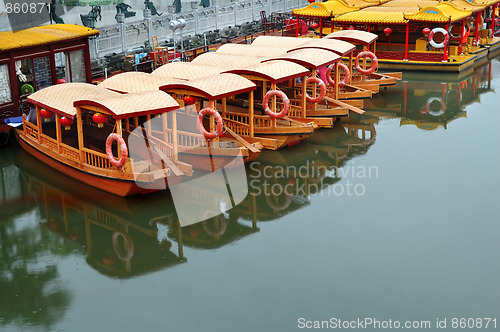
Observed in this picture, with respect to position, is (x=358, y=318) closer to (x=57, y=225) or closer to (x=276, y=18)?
(x=57, y=225)

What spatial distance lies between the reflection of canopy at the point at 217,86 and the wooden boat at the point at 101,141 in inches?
45.3

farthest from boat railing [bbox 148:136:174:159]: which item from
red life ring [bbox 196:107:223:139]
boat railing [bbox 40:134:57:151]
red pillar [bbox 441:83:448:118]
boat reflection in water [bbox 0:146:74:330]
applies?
red pillar [bbox 441:83:448:118]

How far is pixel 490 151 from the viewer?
755 inches

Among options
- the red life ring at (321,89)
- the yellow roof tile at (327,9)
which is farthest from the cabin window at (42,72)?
the yellow roof tile at (327,9)

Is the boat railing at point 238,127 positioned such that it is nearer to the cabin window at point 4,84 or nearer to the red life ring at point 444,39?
the cabin window at point 4,84

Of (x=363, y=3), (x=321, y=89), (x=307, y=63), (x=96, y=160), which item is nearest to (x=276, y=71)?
(x=307, y=63)

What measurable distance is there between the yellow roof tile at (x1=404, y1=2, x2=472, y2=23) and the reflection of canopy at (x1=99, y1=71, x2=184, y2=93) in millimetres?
14617

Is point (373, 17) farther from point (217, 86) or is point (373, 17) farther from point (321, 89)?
point (217, 86)

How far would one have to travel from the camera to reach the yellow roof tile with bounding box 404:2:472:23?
29.1 m

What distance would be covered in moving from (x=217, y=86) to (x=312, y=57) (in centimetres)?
492

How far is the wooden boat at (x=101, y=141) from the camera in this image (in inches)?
603

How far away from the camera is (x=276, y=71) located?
751 inches

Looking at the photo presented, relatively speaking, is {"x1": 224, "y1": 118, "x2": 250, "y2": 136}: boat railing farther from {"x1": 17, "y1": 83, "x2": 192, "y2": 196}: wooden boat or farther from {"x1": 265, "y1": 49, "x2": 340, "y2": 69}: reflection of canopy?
{"x1": 265, "y1": 49, "x2": 340, "y2": 69}: reflection of canopy

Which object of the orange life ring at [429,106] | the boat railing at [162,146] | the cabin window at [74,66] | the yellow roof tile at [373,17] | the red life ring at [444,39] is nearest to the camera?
the boat railing at [162,146]
